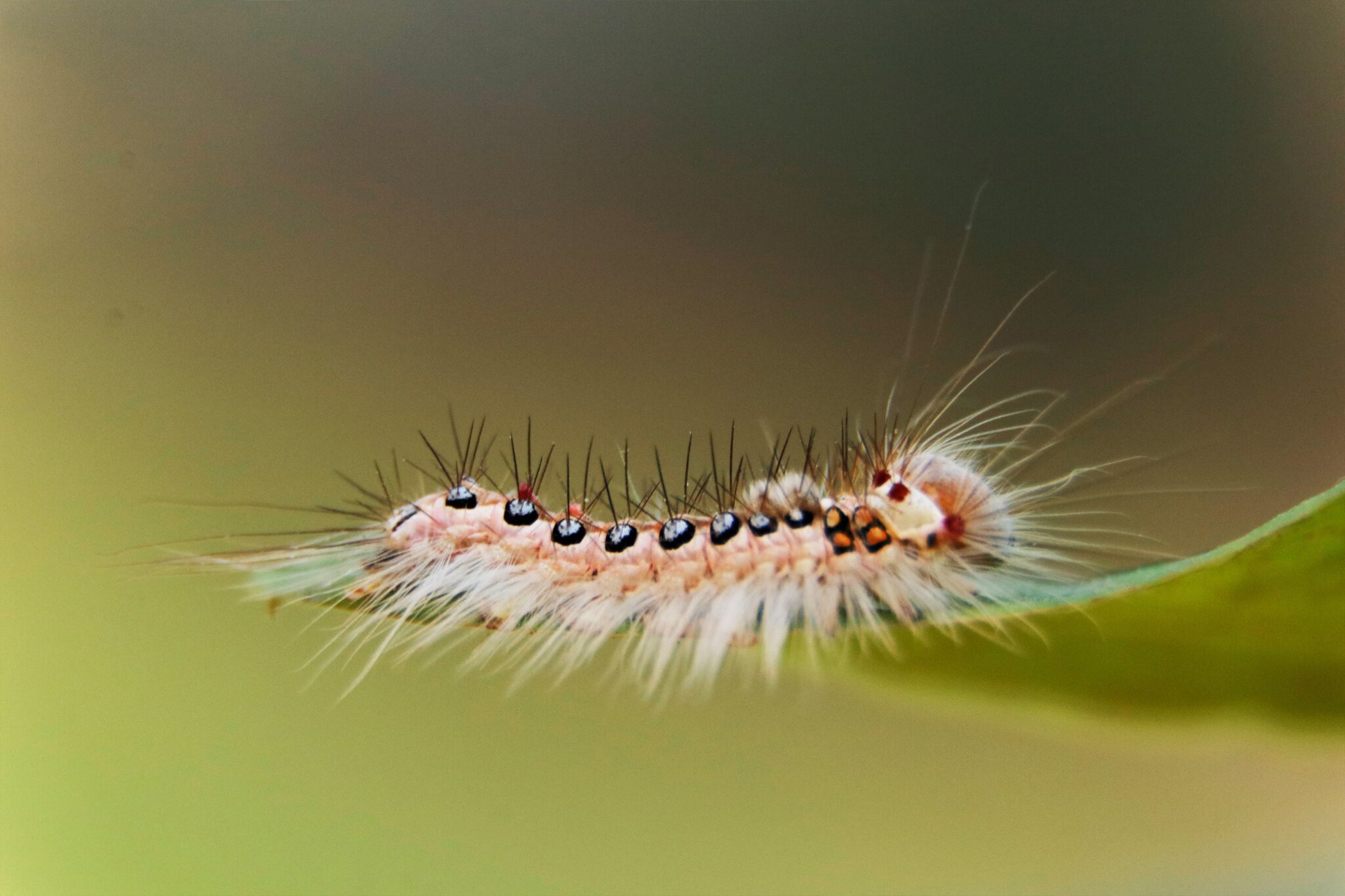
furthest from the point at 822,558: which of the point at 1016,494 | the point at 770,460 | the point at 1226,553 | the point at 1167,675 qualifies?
the point at 1226,553

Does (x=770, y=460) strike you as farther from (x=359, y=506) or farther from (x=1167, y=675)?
(x=359, y=506)

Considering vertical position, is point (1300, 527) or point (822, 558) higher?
point (822, 558)

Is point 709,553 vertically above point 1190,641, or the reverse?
point 709,553

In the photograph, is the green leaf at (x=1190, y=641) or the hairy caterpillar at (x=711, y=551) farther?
the hairy caterpillar at (x=711, y=551)

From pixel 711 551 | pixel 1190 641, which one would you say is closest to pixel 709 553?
Answer: pixel 711 551

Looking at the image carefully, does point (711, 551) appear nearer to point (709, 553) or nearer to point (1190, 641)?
point (709, 553)
